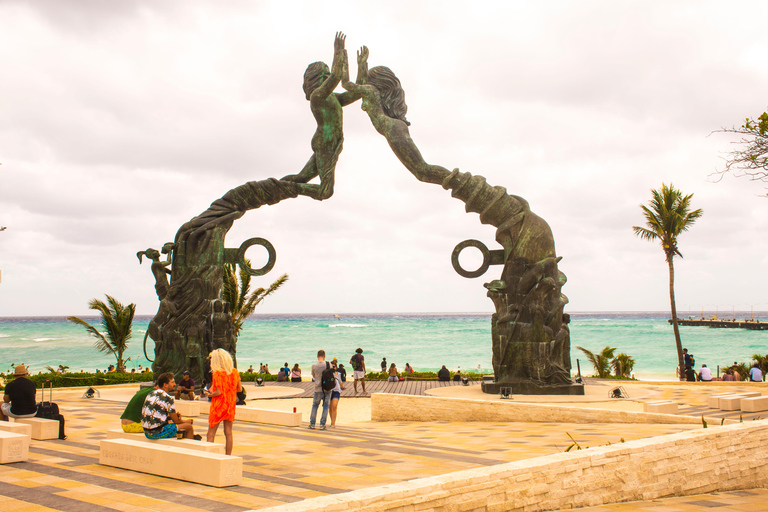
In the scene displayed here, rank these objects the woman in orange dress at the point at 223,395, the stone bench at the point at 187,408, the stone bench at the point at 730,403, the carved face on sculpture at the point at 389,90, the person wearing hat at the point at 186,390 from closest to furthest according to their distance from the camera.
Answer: the woman in orange dress at the point at 223,395 < the stone bench at the point at 187,408 < the stone bench at the point at 730,403 < the person wearing hat at the point at 186,390 < the carved face on sculpture at the point at 389,90

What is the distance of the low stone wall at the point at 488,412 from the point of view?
34.4 feet

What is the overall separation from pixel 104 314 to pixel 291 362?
29.0 metres

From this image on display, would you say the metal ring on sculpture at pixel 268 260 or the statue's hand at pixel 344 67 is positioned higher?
the statue's hand at pixel 344 67

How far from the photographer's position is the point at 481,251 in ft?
54.7

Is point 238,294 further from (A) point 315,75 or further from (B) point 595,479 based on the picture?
(B) point 595,479

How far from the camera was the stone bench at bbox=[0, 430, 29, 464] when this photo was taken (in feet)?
21.8

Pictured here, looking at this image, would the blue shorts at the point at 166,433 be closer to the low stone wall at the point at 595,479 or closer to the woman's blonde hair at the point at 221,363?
the woman's blonde hair at the point at 221,363

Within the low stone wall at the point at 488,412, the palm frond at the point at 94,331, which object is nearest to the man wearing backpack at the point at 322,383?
the low stone wall at the point at 488,412

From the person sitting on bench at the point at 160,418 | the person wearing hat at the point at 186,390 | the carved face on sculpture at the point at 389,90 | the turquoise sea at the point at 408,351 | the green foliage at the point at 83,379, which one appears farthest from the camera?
the turquoise sea at the point at 408,351

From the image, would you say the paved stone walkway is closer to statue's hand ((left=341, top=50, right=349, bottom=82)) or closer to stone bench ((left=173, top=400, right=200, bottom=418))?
stone bench ((left=173, top=400, right=200, bottom=418))

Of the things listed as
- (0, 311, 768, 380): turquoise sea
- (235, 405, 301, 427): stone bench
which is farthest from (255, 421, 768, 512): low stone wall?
(0, 311, 768, 380): turquoise sea

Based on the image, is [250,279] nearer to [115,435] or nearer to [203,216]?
[203,216]

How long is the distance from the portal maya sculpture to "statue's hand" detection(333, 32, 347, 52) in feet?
0.11

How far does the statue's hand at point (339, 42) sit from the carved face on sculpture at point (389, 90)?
1089mm
